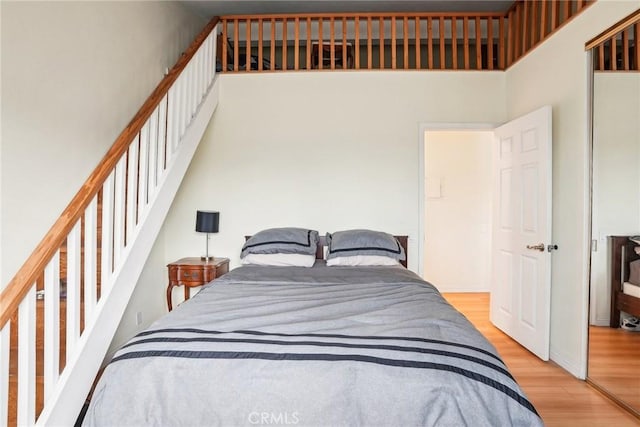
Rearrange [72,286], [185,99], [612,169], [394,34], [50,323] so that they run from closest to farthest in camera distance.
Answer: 1. [50,323]
2. [72,286]
3. [612,169]
4. [185,99]
5. [394,34]

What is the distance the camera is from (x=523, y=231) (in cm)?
325

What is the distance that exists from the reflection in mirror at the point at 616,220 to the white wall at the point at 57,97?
3424mm

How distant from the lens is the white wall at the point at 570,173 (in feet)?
8.70

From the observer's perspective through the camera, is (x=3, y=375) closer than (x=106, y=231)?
Yes

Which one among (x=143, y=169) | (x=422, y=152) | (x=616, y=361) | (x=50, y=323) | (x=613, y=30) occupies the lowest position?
(x=616, y=361)

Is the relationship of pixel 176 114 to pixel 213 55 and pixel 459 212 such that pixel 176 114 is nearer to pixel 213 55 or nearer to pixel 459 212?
pixel 213 55

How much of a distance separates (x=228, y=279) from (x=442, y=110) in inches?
105

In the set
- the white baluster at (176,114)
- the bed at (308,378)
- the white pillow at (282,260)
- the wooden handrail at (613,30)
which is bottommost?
the bed at (308,378)

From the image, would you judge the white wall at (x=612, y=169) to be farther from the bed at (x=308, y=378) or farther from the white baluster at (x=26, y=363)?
the white baluster at (x=26, y=363)

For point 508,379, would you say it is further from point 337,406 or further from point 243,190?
point 243,190

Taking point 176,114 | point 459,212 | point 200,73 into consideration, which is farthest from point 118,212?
point 459,212

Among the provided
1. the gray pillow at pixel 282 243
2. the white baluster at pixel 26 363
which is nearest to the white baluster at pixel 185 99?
the gray pillow at pixel 282 243

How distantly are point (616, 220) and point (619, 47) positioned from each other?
3.46ft

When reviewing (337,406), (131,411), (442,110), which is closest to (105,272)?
(131,411)
